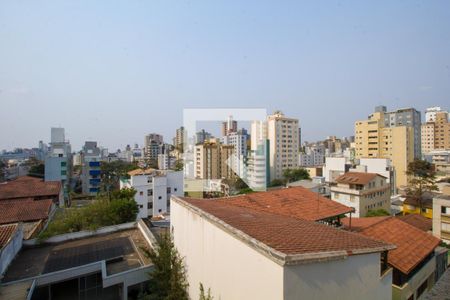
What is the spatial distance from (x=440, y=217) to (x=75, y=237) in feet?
58.4

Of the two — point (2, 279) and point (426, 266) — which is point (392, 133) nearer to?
point (426, 266)

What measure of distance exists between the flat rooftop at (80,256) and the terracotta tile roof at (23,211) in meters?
4.20

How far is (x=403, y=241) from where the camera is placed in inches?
260

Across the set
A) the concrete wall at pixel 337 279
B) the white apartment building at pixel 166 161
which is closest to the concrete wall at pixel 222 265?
the concrete wall at pixel 337 279

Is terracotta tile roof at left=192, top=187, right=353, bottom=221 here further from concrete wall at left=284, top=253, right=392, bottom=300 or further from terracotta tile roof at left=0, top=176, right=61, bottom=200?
terracotta tile roof at left=0, top=176, right=61, bottom=200

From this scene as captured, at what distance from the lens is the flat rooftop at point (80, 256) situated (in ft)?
24.6

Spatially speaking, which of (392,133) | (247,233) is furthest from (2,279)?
(392,133)

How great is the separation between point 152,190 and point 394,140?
30827mm

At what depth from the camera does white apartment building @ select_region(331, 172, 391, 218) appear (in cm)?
1877

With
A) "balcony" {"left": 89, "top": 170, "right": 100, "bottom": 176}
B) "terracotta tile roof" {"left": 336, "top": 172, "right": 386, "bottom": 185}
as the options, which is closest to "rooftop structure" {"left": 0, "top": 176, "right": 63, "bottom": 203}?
"balcony" {"left": 89, "top": 170, "right": 100, "bottom": 176}

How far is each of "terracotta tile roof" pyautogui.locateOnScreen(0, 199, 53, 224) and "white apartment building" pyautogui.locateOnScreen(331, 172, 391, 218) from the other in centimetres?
1934

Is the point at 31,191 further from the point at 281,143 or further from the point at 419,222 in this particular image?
the point at 281,143

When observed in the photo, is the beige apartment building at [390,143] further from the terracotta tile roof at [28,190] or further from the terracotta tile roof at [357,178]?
the terracotta tile roof at [28,190]

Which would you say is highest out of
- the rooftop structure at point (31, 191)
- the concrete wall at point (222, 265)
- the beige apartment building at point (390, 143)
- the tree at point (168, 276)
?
the beige apartment building at point (390, 143)
